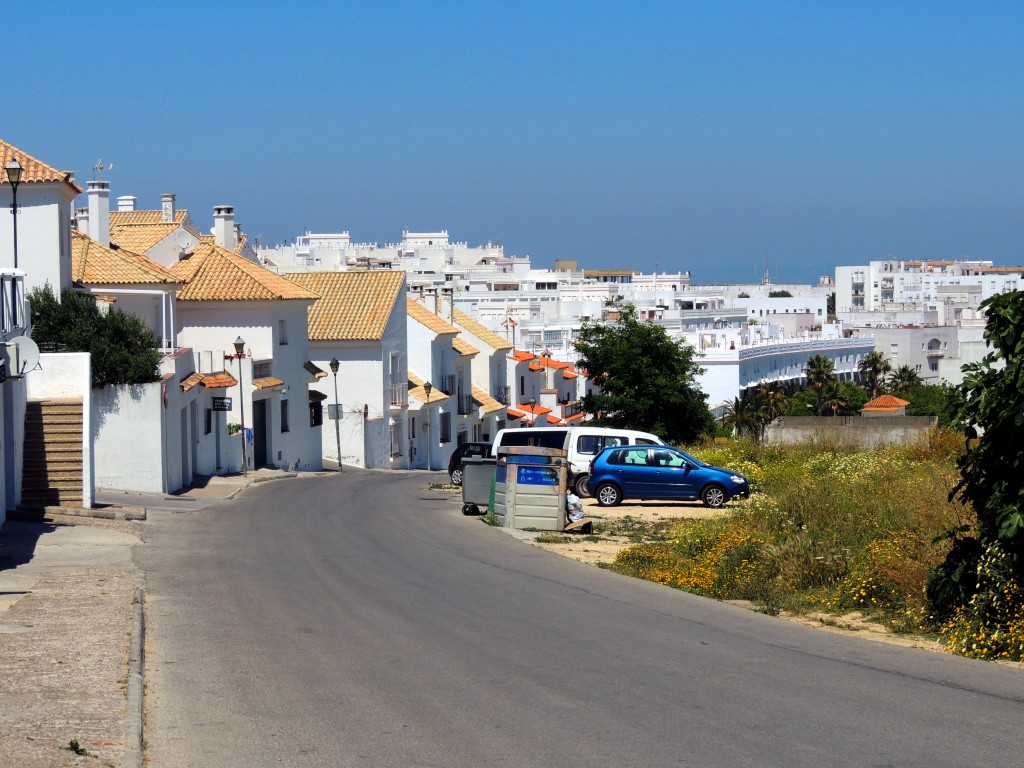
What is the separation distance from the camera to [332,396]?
56.4 metres

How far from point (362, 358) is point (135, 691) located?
47.2 meters

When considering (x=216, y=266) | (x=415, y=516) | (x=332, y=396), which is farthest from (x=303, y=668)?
(x=332, y=396)

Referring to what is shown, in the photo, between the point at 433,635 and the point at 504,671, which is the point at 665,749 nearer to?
the point at 504,671

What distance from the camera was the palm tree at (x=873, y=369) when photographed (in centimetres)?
13225

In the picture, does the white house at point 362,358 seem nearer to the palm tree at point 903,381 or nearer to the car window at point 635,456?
the car window at point 635,456

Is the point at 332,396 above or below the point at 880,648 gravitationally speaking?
above

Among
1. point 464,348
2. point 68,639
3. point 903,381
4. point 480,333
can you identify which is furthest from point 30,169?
point 903,381

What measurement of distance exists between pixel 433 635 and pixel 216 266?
36608 mm

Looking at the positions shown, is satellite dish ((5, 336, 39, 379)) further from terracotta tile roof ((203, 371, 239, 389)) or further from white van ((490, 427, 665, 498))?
terracotta tile roof ((203, 371, 239, 389))

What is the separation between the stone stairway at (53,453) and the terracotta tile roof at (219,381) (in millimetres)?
10883

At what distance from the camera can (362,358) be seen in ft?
187

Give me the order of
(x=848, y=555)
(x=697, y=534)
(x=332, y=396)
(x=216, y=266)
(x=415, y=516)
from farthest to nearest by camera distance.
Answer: (x=332, y=396) < (x=216, y=266) < (x=415, y=516) < (x=697, y=534) < (x=848, y=555)

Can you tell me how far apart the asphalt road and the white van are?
1412cm

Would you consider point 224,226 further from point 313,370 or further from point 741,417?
point 741,417
